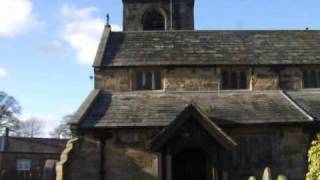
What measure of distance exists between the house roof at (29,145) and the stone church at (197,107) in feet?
106

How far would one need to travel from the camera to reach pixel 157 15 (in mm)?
33062

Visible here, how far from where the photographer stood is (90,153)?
20188 mm

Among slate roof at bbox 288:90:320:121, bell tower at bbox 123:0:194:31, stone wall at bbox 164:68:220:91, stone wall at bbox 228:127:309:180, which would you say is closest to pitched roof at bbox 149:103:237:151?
stone wall at bbox 228:127:309:180

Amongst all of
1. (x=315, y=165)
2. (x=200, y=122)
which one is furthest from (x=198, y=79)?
(x=315, y=165)

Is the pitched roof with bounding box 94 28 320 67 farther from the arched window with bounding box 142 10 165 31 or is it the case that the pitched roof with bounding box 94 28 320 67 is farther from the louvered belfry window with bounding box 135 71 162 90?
the arched window with bounding box 142 10 165 31

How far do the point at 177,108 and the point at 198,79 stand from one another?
270cm

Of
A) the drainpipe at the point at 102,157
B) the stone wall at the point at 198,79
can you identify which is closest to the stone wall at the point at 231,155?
the drainpipe at the point at 102,157

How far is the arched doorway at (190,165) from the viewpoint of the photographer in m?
20.4

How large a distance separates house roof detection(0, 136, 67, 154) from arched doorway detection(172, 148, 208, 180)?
3725 centimetres

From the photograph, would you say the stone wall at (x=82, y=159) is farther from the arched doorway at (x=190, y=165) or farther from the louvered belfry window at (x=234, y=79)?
the louvered belfry window at (x=234, y=79)

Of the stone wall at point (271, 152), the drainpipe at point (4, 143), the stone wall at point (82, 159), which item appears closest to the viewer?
the stone wall at point (82, 159)

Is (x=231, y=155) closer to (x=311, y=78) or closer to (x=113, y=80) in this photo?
(x=311, y=78)

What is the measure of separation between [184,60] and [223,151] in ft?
18.7

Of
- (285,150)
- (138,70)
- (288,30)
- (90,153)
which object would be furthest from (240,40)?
(90,153)
